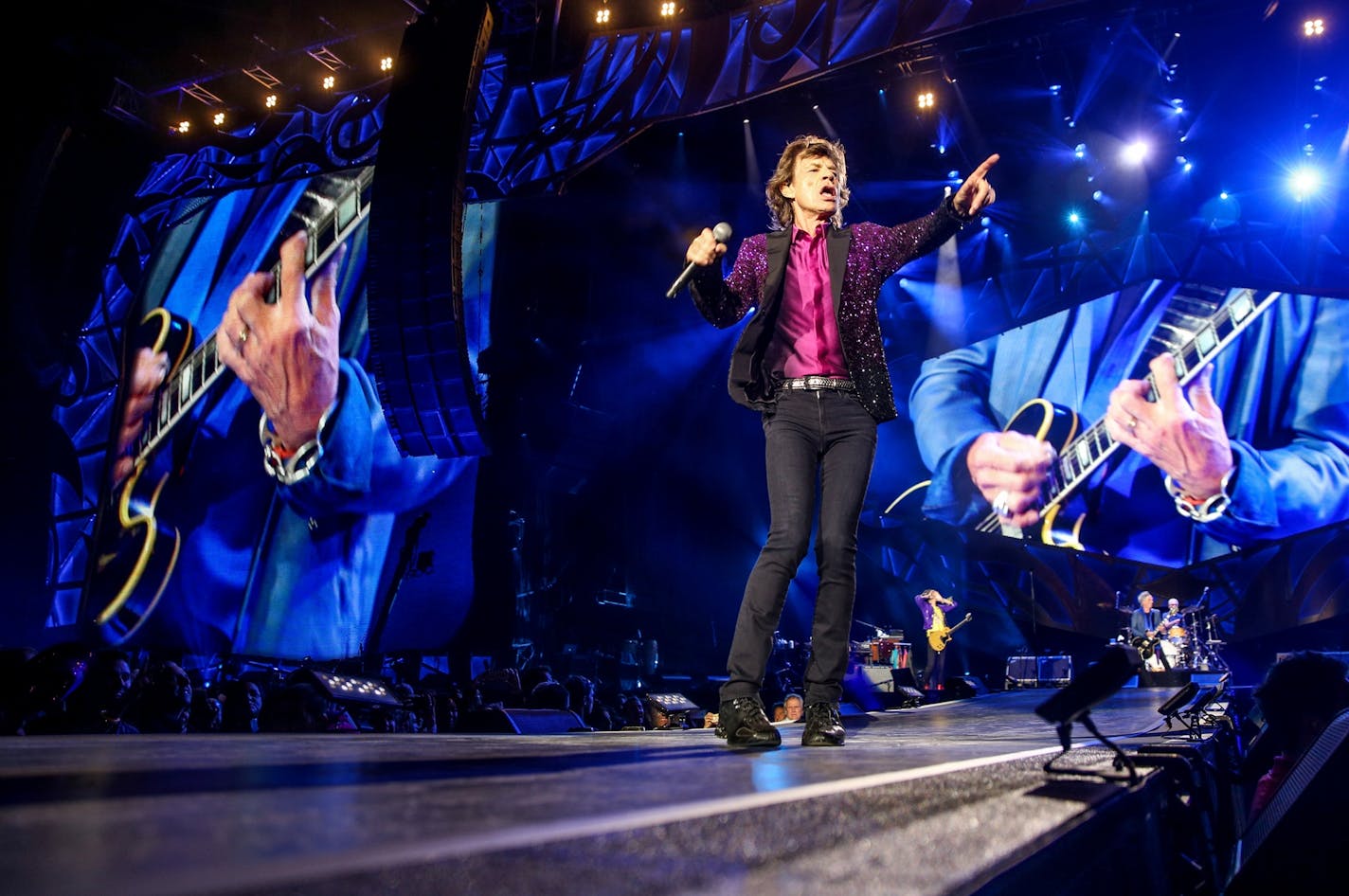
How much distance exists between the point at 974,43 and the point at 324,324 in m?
8.23

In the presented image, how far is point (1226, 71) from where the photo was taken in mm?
9227

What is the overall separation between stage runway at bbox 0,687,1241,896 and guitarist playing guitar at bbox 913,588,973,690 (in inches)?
406

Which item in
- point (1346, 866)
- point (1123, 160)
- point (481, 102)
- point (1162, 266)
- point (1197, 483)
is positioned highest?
point (481, 102)

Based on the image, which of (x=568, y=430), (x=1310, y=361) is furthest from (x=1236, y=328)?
(x=568, y=430)

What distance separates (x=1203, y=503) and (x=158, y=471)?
12.9 metres

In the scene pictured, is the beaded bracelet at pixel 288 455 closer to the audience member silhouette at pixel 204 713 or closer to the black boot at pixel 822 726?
the audience member silhouette at pixel 204 713

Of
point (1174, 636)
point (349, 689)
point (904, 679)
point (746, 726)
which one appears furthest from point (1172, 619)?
point (746, 726)

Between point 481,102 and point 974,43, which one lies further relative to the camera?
point 481,102

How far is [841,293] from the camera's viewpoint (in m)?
2.89

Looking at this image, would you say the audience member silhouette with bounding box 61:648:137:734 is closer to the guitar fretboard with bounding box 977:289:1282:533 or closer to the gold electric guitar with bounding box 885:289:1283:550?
the gold electric guitar with bounding box 885:289:1283:550

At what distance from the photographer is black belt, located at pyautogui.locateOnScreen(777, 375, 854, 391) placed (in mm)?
2803

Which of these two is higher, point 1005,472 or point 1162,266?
point 1162,266

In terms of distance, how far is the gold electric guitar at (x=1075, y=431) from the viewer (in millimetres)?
10055

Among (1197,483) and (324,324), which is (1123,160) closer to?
(1197,483)
